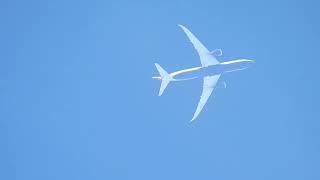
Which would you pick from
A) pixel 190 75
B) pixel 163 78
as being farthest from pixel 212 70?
pixel 163 78

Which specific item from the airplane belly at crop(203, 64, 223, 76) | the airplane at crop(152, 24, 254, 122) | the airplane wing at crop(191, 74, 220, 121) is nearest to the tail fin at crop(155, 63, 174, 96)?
the airplane at crop(152, 24, 254, 122)

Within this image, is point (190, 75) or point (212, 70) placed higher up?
point (212, 70)

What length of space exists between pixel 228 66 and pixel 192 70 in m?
2.68

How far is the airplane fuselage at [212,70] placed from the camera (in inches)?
2842

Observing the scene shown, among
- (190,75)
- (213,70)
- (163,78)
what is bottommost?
(190,75)

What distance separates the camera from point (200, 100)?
7525 cm

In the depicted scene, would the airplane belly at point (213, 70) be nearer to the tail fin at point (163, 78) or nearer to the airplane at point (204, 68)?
the airplane at point (204, 68)

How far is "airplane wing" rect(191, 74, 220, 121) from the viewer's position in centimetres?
7388

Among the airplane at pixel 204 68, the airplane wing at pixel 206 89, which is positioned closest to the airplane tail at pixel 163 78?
the airplane at pixel 204 68

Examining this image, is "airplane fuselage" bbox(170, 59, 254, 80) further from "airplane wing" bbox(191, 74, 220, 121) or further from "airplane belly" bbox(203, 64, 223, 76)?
"airplane wing" bbox(191, 74, 220, 121)

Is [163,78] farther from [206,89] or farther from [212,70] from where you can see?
[206,89]

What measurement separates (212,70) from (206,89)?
2.52m

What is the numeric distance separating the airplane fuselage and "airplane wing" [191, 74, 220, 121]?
1.03 m

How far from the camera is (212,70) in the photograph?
238ft
